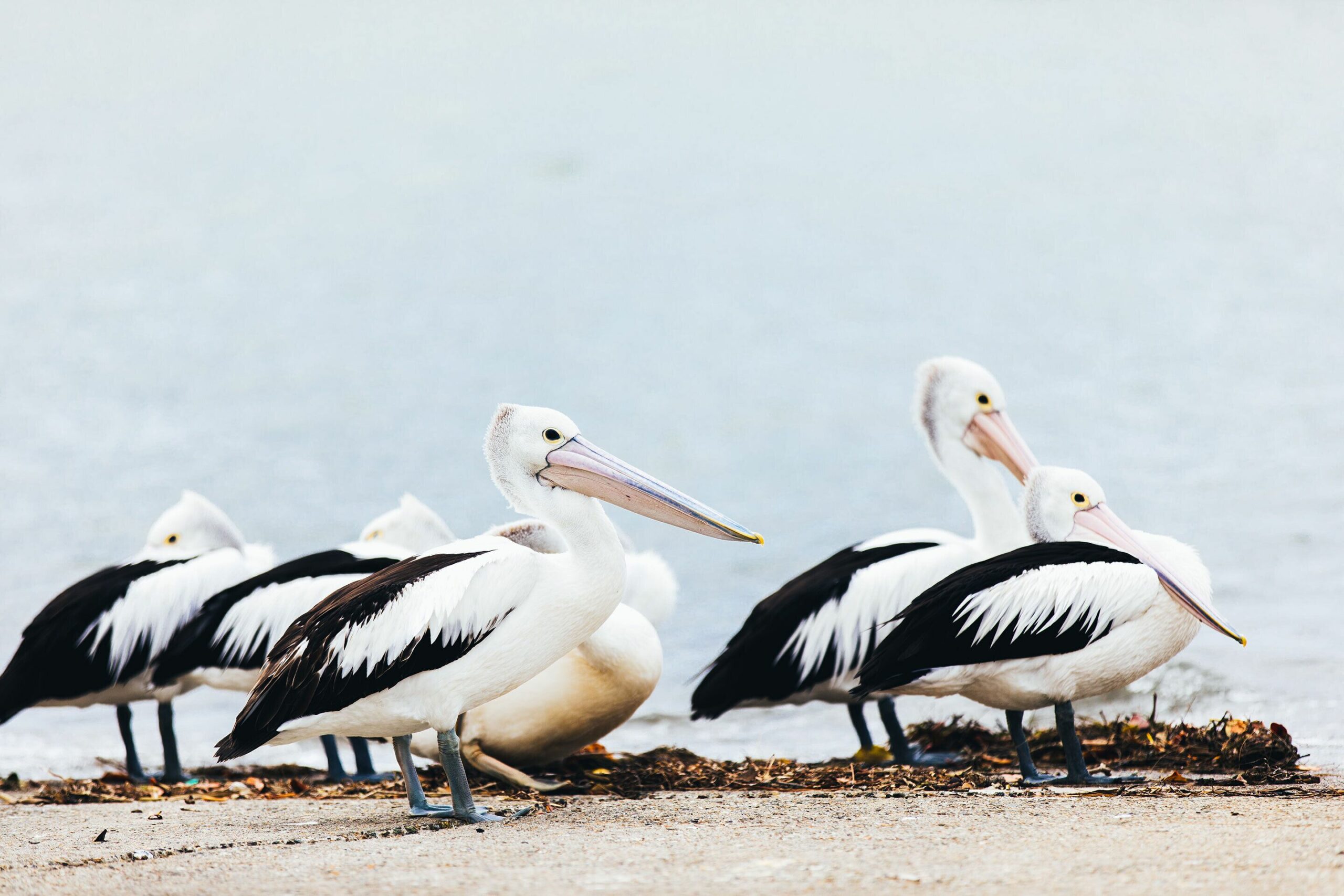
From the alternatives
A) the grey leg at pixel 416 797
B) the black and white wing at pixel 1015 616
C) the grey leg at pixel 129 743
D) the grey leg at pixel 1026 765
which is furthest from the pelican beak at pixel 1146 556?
the grey leg at pixel 129 743

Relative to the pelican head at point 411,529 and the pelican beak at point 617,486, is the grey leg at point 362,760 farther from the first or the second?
the pelican beak at point 617,486

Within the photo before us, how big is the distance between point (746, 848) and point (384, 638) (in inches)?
47.3

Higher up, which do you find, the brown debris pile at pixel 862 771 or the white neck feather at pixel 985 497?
the white neck feather at pixel 985 497

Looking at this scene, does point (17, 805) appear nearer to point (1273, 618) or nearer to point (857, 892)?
point (857, 892)

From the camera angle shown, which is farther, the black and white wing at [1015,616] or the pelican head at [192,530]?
the pelican head at [192,530]

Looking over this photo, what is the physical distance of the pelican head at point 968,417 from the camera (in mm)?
5875

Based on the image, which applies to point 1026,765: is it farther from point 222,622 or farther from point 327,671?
point 222,622

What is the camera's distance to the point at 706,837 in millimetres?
3223

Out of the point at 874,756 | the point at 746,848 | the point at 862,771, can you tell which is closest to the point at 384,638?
the point at 746,848

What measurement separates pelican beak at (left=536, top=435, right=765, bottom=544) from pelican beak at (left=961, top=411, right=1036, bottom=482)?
2126 millimetres

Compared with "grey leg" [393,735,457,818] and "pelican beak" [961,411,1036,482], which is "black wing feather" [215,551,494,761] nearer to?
"grey leg" [393,735,457,818]

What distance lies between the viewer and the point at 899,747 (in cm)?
523

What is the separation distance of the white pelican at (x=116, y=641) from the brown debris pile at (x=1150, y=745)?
9.93 feet

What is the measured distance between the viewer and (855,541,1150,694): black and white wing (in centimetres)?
414
